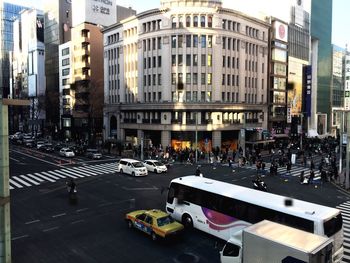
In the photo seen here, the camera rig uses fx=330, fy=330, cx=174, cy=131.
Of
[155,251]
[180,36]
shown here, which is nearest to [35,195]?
[155,251]

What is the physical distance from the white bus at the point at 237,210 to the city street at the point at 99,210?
3.86 ft

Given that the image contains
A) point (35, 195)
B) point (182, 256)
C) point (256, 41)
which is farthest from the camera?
point (256, 41)

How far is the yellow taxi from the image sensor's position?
54.7ft

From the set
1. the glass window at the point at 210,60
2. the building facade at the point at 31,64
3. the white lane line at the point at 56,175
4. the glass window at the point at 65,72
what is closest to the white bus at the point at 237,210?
the white lane line at the point at 56,175

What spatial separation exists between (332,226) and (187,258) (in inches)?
255

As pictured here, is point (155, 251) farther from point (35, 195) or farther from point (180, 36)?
point (180, 36)

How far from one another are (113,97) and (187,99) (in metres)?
21.0

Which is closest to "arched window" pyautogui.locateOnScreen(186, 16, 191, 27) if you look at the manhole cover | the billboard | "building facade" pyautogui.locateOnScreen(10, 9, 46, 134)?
the manhole cover

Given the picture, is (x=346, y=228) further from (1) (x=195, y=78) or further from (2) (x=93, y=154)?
(1) (x=195, y=78)

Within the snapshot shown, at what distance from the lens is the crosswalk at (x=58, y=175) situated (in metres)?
32.2

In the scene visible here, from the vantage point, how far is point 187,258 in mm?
15188

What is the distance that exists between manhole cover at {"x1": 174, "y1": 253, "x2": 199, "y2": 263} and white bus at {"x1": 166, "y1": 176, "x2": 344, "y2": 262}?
96.4 inches

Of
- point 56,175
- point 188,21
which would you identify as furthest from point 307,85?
point 56,175

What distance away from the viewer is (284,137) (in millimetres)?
76188
